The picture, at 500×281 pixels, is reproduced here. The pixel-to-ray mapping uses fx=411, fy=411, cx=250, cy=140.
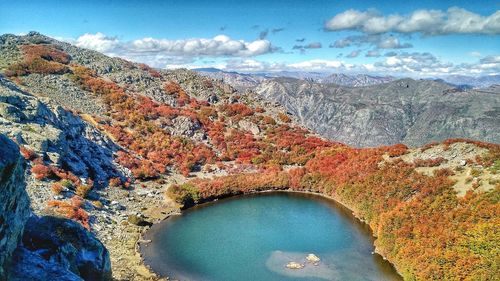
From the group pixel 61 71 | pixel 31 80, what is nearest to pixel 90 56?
pixel 61 71

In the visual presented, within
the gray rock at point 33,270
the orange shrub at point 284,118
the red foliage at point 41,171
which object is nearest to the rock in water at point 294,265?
the red foliage at point 41,171

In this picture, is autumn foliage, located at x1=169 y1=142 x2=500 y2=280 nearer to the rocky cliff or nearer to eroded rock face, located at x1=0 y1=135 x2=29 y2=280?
the rocky cliff

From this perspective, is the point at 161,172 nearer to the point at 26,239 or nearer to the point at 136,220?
the point at 136,220

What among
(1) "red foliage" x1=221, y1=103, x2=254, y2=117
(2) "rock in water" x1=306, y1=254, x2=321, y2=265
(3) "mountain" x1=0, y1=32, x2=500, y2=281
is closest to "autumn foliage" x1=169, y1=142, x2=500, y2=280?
(3) "mountain" x1=0, y1=32, x2=500, y2=281

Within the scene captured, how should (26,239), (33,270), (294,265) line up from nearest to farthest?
(33,270), (26,239), (294,265)

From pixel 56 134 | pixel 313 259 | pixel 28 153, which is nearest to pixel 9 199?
pixel 313 259

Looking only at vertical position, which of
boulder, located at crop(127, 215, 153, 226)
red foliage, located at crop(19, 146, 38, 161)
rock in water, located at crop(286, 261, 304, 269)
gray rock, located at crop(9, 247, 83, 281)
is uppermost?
gray rock, located at crop(9, 247, 83, 281)
